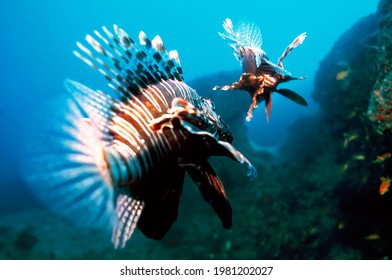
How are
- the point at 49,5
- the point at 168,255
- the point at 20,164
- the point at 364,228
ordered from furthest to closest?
the point at 49,5, the point at 168,255, the point at 364,228, the point at 20,164

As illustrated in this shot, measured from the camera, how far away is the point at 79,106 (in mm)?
Result: 1099

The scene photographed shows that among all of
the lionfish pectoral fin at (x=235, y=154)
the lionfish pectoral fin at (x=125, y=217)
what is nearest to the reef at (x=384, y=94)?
the lionfish pectoral fin at (x=235, y=154)

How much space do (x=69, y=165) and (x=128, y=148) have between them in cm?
24

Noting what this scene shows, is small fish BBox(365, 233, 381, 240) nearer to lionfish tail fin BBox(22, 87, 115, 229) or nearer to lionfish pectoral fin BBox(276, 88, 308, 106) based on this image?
lionfish pectoral fin BBox(276, 88, 308, 106)

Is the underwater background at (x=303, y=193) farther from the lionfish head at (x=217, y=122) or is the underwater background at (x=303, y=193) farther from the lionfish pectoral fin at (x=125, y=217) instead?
the lionfish head at (x=217, y=122)

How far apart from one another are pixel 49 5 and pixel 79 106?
346 ft

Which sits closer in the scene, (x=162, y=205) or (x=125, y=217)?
(x=125, y=217)

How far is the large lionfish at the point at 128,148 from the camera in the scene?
1.05 metres

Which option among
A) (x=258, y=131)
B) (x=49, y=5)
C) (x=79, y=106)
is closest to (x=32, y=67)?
(x=49, y=5)

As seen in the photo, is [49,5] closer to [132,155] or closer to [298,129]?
[298,129]

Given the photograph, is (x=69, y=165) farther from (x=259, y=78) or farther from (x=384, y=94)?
(x=384, y=94)

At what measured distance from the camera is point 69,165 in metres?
1.06

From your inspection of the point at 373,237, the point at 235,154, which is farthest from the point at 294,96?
the point at 373,237

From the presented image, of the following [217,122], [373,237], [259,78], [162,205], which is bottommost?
[373,237]
